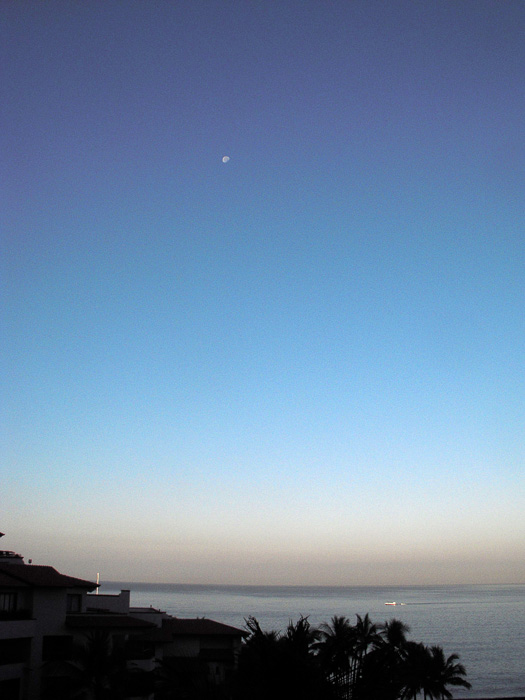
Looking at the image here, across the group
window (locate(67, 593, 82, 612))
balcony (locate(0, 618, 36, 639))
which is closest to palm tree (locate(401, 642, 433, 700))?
window (locate(67, 593, 82, 612))

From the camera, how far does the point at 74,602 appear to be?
1577 inches

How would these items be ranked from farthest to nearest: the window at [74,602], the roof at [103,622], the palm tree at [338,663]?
the window at [74,602], the roof at [103,622], the palm tree at [338,663]

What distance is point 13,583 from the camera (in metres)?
35.3

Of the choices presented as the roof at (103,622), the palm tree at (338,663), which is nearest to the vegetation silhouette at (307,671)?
the palm tree at (338,663)

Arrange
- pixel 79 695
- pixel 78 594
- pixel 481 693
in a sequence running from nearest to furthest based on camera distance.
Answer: pixel 79 695, pixel 78 594, pixel 481 693

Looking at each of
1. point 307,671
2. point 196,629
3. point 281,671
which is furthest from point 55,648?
point 307,671

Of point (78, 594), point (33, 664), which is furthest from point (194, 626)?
point (33, 664)

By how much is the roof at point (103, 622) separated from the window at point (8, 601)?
3.39 meters

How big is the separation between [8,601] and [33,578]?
1.89m

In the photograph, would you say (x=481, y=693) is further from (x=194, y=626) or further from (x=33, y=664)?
(x=33, y=664)

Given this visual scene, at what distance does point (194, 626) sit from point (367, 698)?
3654 cm

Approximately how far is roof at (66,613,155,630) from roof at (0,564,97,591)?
1859mm

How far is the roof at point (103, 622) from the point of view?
36.7 meters

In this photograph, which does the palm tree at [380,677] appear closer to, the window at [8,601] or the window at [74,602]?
the window at [8,601]
